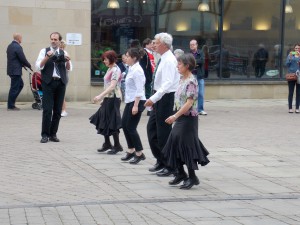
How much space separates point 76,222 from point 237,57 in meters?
15.4

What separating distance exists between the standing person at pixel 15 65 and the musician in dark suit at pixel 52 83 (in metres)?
5.30

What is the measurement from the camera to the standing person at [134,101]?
33.0 feet

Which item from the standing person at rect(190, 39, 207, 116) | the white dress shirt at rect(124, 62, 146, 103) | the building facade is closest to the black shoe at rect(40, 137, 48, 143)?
the white dress shirt at rect(124, 62, 146, 103)

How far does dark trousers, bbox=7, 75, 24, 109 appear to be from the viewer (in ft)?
57.0

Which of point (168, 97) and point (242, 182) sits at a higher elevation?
point (168, 97)

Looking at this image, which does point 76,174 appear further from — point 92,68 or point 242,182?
point 92,68

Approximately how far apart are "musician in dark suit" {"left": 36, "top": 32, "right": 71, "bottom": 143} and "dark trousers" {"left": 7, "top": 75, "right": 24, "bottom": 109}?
5284 mm

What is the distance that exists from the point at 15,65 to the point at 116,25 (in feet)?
12.5

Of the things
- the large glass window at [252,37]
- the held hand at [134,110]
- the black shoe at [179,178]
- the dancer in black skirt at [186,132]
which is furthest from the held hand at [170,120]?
the large glass window at [252,37]

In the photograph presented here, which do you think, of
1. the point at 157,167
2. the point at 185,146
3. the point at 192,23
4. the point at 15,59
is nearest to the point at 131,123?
the point at 157,167

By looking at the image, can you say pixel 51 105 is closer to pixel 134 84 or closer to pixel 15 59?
pixel 134 84

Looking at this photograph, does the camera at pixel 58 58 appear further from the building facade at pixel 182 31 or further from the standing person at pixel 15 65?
the building facade at pixel 182 31

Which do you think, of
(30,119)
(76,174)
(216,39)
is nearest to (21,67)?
(30,119)

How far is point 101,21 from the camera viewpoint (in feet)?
66.1
